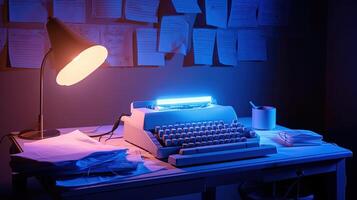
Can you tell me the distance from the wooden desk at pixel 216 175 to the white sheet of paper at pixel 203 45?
0.63 metres

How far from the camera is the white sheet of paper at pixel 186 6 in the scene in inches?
82.5

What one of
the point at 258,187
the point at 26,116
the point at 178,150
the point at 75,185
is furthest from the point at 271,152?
Result: the point at 26,116

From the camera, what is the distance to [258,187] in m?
1.93

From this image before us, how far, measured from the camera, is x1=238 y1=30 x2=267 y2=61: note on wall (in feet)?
7.44

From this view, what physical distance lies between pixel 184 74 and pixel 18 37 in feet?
2.60

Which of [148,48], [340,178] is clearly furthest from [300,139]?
[148,48]

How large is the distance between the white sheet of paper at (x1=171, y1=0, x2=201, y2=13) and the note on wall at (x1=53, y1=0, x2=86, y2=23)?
437 mm

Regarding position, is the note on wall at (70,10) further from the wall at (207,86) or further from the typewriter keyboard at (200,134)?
the typewriter keyboard at (200,134)

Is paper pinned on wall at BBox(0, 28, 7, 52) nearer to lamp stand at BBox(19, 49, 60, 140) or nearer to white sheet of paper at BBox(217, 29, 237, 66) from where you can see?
lamp stand at BBox(19, 49, 60, 140)

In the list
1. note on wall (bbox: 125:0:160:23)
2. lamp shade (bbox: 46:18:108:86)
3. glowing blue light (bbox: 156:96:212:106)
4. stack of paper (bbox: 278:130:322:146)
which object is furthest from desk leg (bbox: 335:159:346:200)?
note on wall (bbox: 125:0:160:23)

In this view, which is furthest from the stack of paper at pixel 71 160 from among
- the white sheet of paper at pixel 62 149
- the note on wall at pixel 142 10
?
the note on wall at pixel 142 10

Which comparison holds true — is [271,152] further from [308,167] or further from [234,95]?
[234,95]

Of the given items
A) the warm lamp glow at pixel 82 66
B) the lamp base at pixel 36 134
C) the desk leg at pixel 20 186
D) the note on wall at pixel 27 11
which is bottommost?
the desk leg at pixel 20 186

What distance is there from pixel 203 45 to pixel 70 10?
665mm
